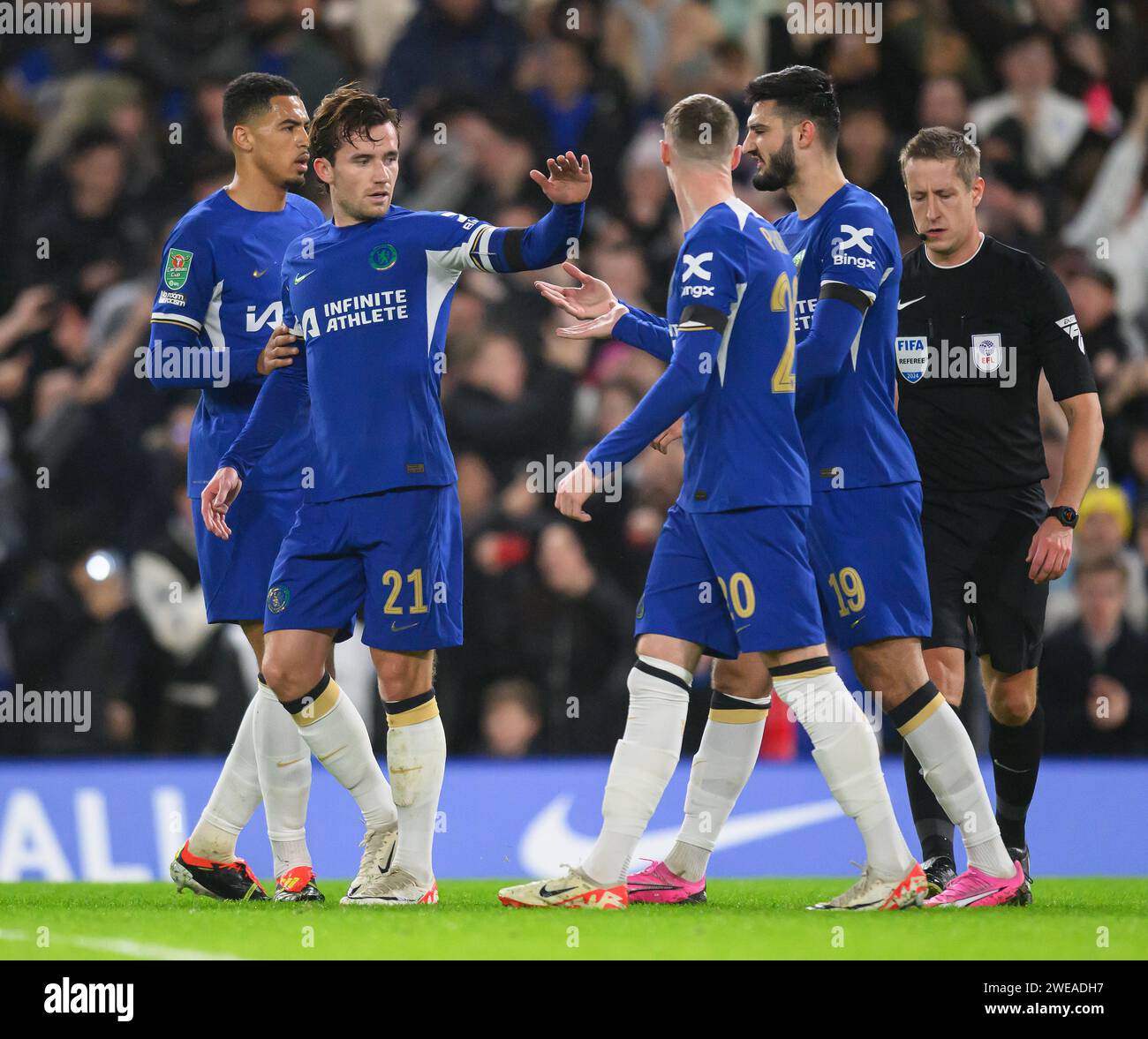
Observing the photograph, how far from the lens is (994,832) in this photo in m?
5.52

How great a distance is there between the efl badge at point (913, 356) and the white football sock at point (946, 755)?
138cm

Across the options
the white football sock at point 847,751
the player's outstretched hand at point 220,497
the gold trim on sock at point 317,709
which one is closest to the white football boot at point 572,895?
the white football sock at point 847,751

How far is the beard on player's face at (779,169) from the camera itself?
560 cm

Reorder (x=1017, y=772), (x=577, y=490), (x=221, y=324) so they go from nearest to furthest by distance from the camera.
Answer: (x=577, y=490) → (x=221, y=324) → (x=1017, y=772)

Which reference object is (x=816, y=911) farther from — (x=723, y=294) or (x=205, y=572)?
(x=205, y=572)

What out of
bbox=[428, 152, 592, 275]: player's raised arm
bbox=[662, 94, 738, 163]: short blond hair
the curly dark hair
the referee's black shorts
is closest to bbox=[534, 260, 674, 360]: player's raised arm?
bbox=[428, 152, 592, 275]: player's raised arm

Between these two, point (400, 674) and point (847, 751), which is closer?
point (847, 751)

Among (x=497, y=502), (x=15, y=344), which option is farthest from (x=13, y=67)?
(x=497, y=502)

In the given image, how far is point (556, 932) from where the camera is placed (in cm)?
463

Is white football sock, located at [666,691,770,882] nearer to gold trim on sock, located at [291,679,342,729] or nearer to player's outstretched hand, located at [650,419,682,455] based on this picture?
player's outstretched hand, located at [650,419,682,455]

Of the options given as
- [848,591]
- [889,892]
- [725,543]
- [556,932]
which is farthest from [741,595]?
[556,932]

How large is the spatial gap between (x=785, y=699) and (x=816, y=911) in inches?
26.9

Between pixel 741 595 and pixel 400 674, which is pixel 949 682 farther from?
pixel 400 674

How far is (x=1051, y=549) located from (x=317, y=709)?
8.39 ft
